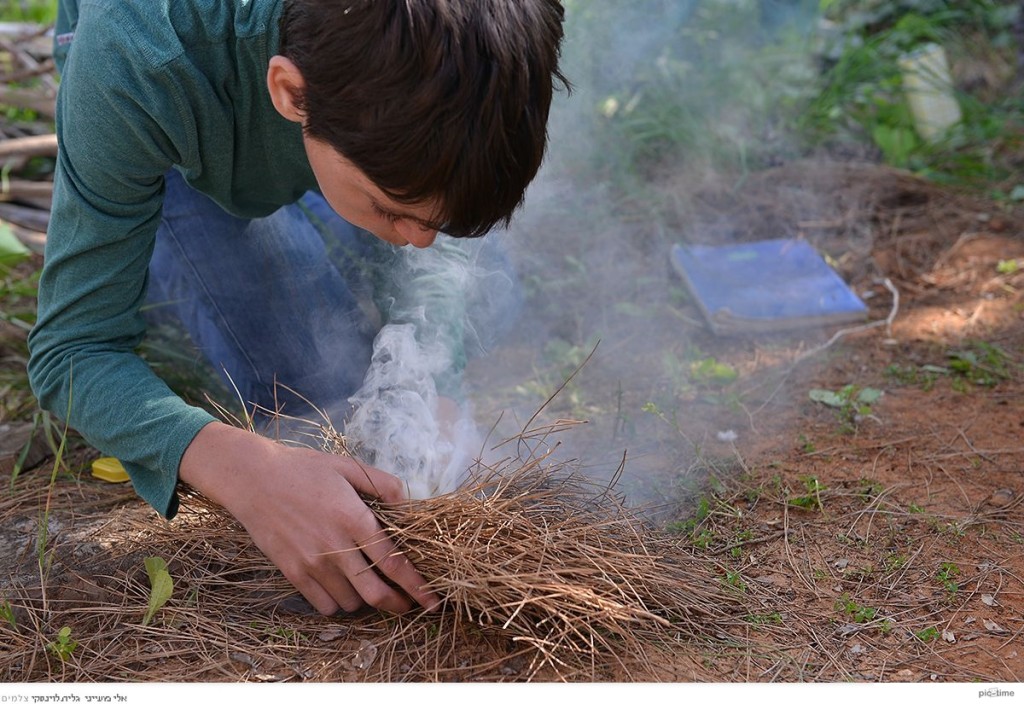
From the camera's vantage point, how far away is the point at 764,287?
300cm

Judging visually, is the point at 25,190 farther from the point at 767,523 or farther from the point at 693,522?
the point at 767,523

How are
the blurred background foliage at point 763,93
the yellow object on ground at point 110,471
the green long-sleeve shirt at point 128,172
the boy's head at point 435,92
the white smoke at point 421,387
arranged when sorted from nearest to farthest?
the boy's head at point 435,92
the green long-sleeve shirt at point 128,172
the white smoke at point 421,387
the yellow object on ground at point 110,471
the blurred background foliage at point 763,93

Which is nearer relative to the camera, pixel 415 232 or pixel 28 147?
pixel 415 232

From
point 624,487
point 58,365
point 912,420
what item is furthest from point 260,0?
point 912,420

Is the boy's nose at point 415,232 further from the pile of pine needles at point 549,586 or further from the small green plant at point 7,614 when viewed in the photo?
the small green plant at point 7,614

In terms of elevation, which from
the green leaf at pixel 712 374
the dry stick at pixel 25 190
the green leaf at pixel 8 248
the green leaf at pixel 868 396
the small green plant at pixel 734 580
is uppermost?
the green leaf at pixel 8 248

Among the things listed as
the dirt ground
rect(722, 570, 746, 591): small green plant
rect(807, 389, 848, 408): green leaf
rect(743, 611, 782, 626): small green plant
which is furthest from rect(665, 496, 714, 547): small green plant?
rect(807, 389, 848, 408): green leaf

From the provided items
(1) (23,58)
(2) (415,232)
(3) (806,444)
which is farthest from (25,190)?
(3) (806,444)

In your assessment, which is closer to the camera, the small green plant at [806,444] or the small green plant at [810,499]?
the small green plant at [810,499]

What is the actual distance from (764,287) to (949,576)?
4.70 ft

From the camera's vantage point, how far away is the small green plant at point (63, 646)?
1534mm

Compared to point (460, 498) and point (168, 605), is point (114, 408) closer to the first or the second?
point (168, 605)

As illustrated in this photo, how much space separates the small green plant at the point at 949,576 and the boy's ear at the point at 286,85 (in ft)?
4.48

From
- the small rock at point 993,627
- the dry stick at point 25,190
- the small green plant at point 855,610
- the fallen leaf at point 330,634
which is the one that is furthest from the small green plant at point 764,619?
the dry stick at point 25,190
